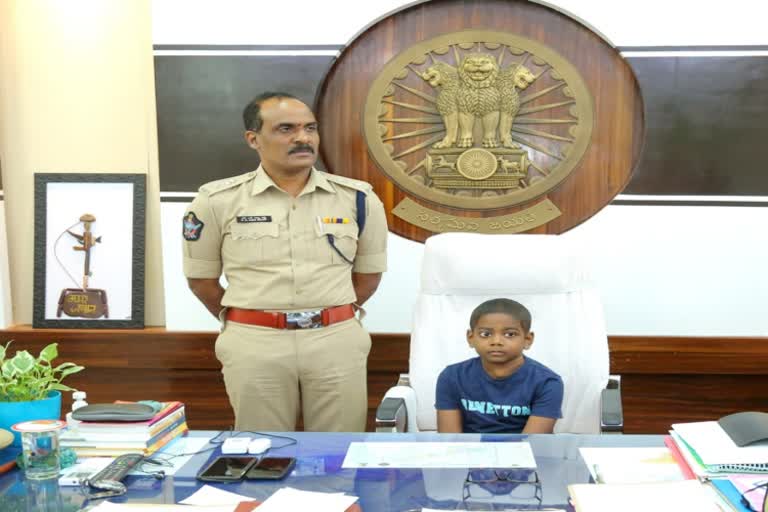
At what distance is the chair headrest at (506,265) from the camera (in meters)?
2.54

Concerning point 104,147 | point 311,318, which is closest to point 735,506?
point 311,318

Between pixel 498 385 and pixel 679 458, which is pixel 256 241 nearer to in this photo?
pixel 498 385

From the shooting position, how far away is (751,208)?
3127mm

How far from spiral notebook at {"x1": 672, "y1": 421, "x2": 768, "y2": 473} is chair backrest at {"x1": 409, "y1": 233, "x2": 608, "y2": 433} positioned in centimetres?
91

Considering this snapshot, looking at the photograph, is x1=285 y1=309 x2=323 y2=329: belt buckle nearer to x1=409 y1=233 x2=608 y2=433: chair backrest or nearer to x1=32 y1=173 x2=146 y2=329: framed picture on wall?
x1=409 y1=233 x2=608 y2=433: chair backrest

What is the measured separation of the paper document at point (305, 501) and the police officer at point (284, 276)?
3.64 ft

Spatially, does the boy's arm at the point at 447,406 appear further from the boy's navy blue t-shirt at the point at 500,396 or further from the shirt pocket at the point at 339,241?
the shirt pocket at the point at 339,241

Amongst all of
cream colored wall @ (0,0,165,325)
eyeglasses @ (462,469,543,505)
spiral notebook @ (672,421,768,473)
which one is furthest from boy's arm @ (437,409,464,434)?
cream colored wall @ (0,0,165,325)

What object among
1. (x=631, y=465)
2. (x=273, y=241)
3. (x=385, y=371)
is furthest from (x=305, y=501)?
(x=385, y=371)

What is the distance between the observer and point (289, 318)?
8.41ft

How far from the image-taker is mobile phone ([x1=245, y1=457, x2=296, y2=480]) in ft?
5.13

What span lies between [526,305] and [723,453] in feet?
3.59

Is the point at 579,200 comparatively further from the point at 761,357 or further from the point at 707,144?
the point at 761,357

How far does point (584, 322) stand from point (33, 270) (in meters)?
2.45
